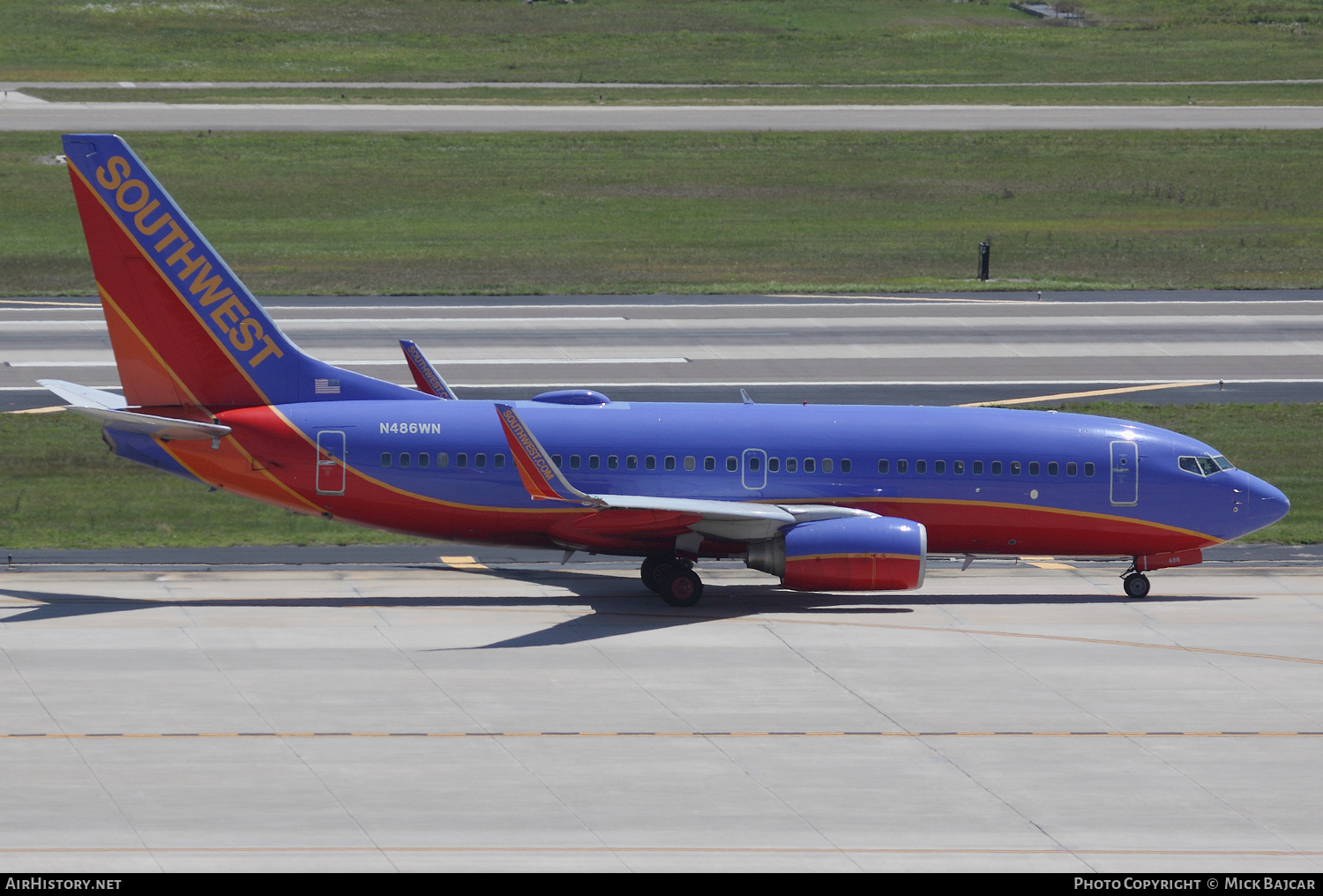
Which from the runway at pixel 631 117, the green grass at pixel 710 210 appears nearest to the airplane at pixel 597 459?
the green grass at pixel 710 210

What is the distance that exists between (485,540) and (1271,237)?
55.9m

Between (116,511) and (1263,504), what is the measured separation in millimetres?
25552

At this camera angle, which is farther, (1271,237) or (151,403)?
(1271,237)

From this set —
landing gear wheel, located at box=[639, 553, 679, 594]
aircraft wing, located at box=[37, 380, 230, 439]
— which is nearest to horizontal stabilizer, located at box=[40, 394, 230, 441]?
aircraft wing, located at box=[37, 380, 230, 439]

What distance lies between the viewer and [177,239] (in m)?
32.8

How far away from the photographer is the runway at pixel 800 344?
50.7 meters

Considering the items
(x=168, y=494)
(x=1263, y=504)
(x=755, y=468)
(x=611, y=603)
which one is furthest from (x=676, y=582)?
(x=168, y=494)

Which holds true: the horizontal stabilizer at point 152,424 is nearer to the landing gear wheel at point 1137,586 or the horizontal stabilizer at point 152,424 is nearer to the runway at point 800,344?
the runway at point 800,344

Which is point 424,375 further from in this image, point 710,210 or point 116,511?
point 710,210

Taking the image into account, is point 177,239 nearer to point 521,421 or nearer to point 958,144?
point 521,421

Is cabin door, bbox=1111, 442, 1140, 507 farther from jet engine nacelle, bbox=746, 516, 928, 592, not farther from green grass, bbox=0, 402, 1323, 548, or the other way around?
green grass, bbox=0, 402, 1323, 548

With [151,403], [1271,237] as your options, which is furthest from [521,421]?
[1271,237]

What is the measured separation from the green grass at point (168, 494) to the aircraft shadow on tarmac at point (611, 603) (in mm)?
4641

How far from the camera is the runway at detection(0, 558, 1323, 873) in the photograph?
21.3 metres
